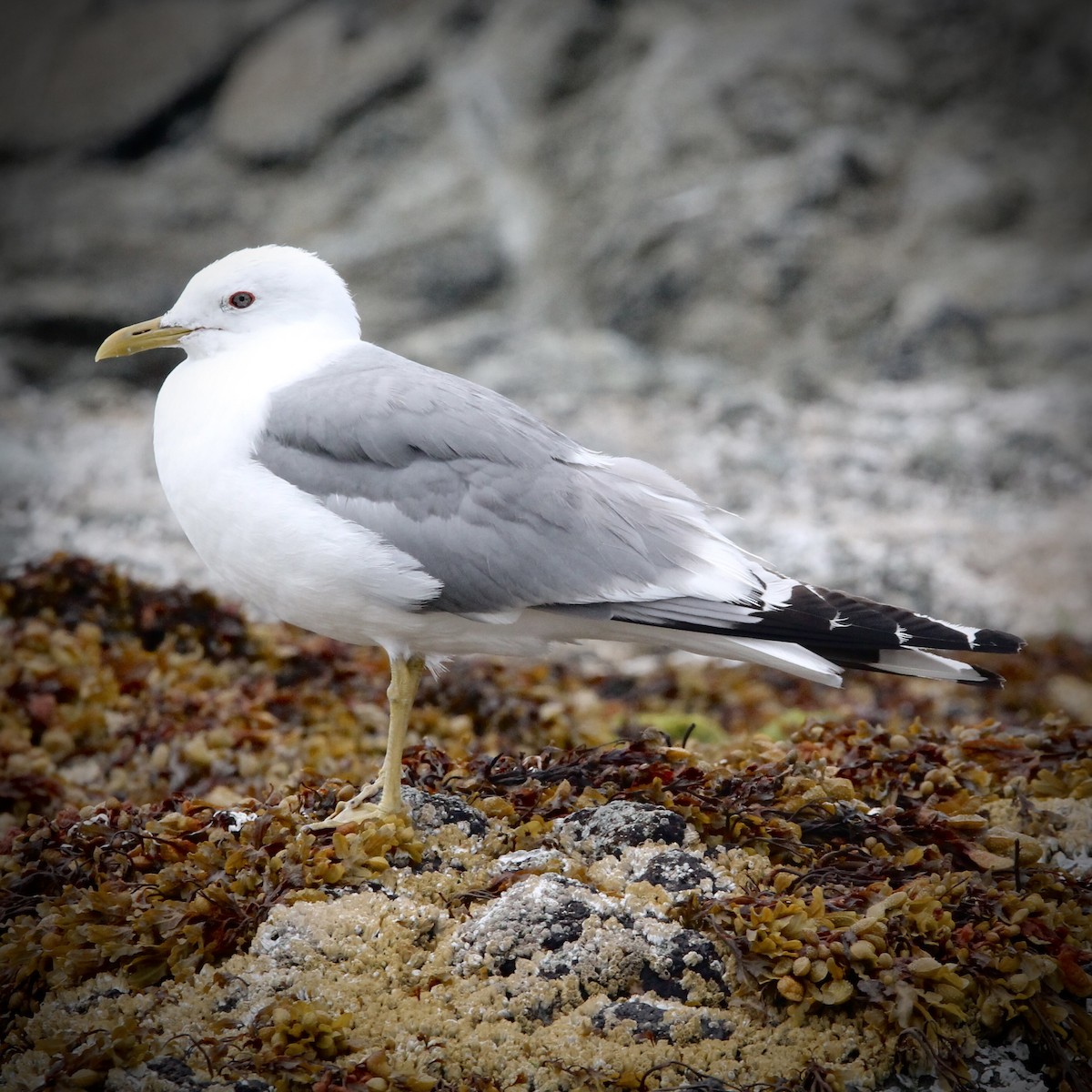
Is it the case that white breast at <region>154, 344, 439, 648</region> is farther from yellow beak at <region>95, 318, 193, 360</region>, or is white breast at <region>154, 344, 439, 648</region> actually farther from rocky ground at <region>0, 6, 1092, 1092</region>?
rocky ground at <region>0, 6, 1092, 1092</region>

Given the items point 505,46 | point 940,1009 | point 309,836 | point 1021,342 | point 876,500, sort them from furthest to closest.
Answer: point 505,46
point 1021,342
point 876,500
point 309,836
point 940,1009

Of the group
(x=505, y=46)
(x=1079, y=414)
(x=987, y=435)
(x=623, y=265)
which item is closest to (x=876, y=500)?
(x=987, y=435)

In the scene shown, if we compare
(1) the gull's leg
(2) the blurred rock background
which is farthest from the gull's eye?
(2) the blurred rock background

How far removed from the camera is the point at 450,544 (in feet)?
12.1

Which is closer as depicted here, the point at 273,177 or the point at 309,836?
the point at 309,836

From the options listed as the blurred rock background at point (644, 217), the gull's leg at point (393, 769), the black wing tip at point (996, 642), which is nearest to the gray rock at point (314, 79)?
the blurred rock background at point (644, 217)

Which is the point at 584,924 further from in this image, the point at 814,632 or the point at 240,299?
the point at 240,299

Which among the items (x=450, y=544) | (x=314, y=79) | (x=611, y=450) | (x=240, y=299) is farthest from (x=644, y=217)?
(x=450, y=544)

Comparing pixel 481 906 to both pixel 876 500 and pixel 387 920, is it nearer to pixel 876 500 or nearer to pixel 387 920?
pixel 387 920

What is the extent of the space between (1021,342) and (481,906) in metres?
7.50

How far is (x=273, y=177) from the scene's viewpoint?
32.8ft

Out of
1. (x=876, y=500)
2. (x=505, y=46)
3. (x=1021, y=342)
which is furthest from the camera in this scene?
(x=505, y=46)

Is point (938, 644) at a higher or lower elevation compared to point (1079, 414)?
lower

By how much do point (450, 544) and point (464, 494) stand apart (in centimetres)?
17
